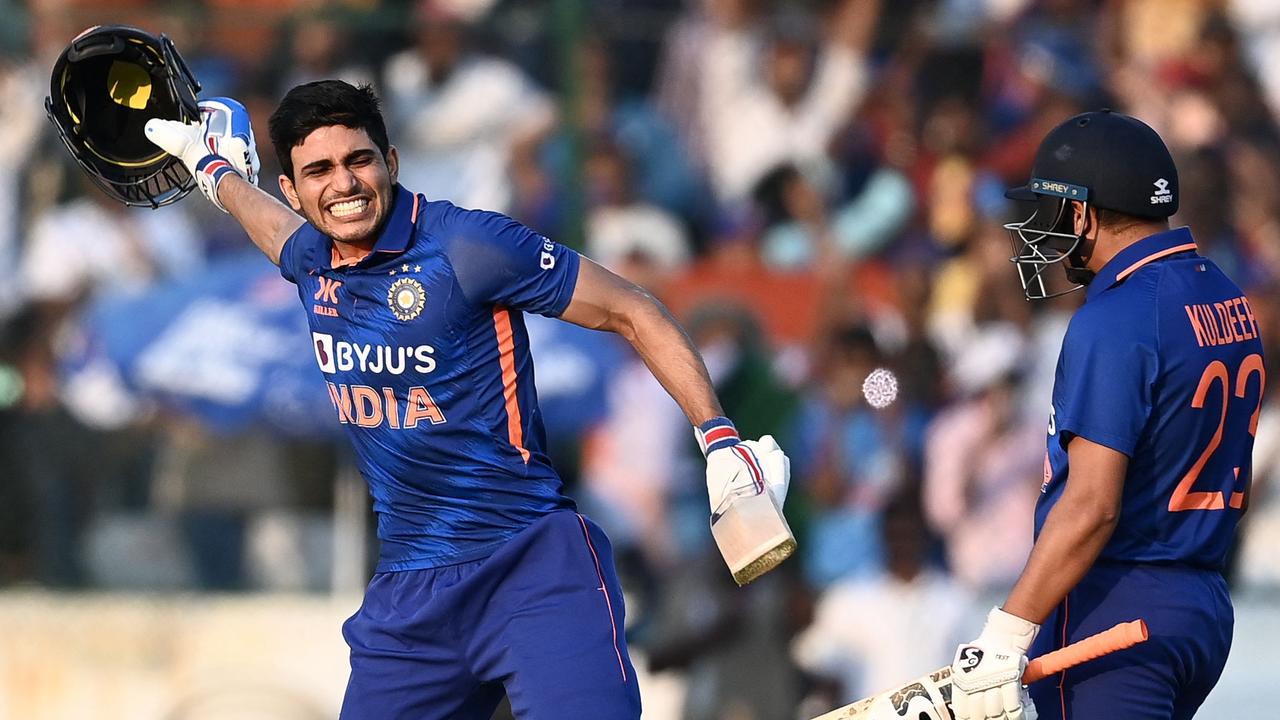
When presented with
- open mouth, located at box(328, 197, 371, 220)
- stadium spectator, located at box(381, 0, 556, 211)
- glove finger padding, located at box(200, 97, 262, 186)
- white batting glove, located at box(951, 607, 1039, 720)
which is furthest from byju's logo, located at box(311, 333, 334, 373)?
stadium spectator, located at box(381, 0, 556, 211)

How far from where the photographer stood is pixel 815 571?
8.31 meters

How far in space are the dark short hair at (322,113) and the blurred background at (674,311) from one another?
11.5 ft

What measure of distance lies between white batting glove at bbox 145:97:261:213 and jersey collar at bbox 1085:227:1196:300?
2520 mm

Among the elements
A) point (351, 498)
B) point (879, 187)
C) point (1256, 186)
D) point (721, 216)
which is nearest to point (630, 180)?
point (721, 216)

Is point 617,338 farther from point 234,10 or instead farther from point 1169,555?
point 1169,555

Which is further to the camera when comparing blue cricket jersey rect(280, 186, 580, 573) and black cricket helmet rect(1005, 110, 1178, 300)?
blue cricket jersey rect(280, 186, 580, 573)

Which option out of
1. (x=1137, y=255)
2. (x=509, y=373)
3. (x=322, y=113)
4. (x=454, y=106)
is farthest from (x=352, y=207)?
(x=454, y=106)

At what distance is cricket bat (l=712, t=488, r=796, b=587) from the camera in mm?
4180

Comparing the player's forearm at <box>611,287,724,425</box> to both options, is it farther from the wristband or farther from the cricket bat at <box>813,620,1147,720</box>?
the cricket bat at <box>813,620,1147,720</box>

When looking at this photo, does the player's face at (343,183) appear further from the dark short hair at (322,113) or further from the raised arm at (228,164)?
the raised arm at (228,164)

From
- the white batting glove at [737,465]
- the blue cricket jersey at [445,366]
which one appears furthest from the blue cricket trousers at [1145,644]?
the blue cricket jersey at [445,366]

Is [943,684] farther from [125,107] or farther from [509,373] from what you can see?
[125,107]

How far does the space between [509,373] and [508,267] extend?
0.30 metres

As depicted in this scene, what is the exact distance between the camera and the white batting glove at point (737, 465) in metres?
4.28
